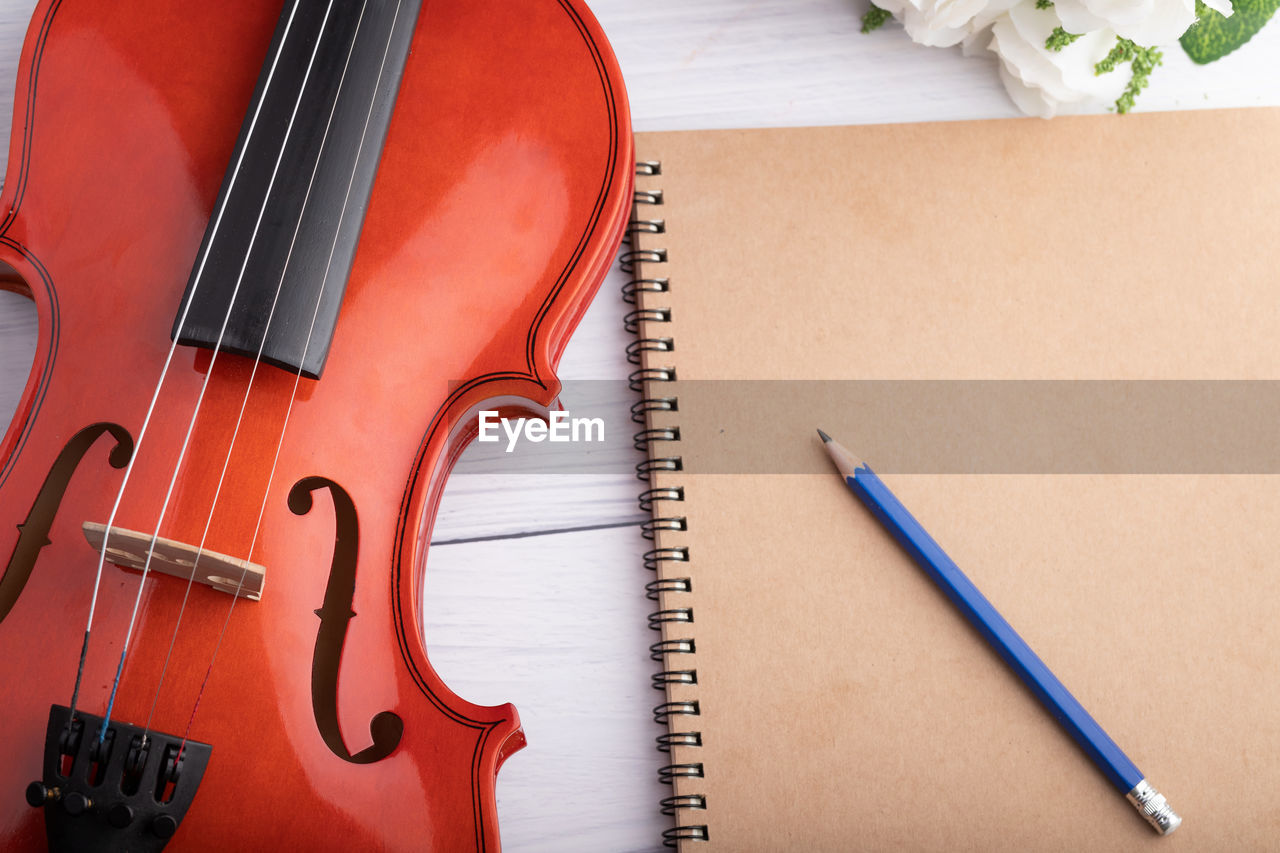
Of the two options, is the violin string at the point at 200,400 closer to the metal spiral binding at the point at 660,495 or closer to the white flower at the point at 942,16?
the metal spiral binding at the point at 660,495

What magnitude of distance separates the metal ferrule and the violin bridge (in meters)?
0.63

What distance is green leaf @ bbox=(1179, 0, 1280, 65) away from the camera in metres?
0.85

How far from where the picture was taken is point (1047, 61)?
0.82 meters

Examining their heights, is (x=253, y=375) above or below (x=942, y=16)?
below

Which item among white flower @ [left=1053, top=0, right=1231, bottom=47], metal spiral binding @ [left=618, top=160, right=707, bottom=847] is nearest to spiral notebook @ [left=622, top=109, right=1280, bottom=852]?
metal spiral binding @ [left=618, top=160, right=707, bottom=847]

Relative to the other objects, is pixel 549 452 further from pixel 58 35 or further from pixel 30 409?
pixel 58 35

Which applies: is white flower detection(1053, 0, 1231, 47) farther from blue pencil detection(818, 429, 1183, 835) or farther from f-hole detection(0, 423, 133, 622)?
f-hole detection(0, 423, 133, 622)

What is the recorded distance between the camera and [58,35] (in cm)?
67

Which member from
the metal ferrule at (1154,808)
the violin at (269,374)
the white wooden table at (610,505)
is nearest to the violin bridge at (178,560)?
the violin at (269,374)

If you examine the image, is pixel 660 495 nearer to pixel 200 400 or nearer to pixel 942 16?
pixel 200 400

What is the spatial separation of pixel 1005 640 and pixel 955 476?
13 cm

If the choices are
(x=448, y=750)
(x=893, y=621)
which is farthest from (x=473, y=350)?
(x=893, y=621)

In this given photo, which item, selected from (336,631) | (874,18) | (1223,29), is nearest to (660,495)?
(336,631)

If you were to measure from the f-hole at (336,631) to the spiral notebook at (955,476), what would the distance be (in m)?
0.24
